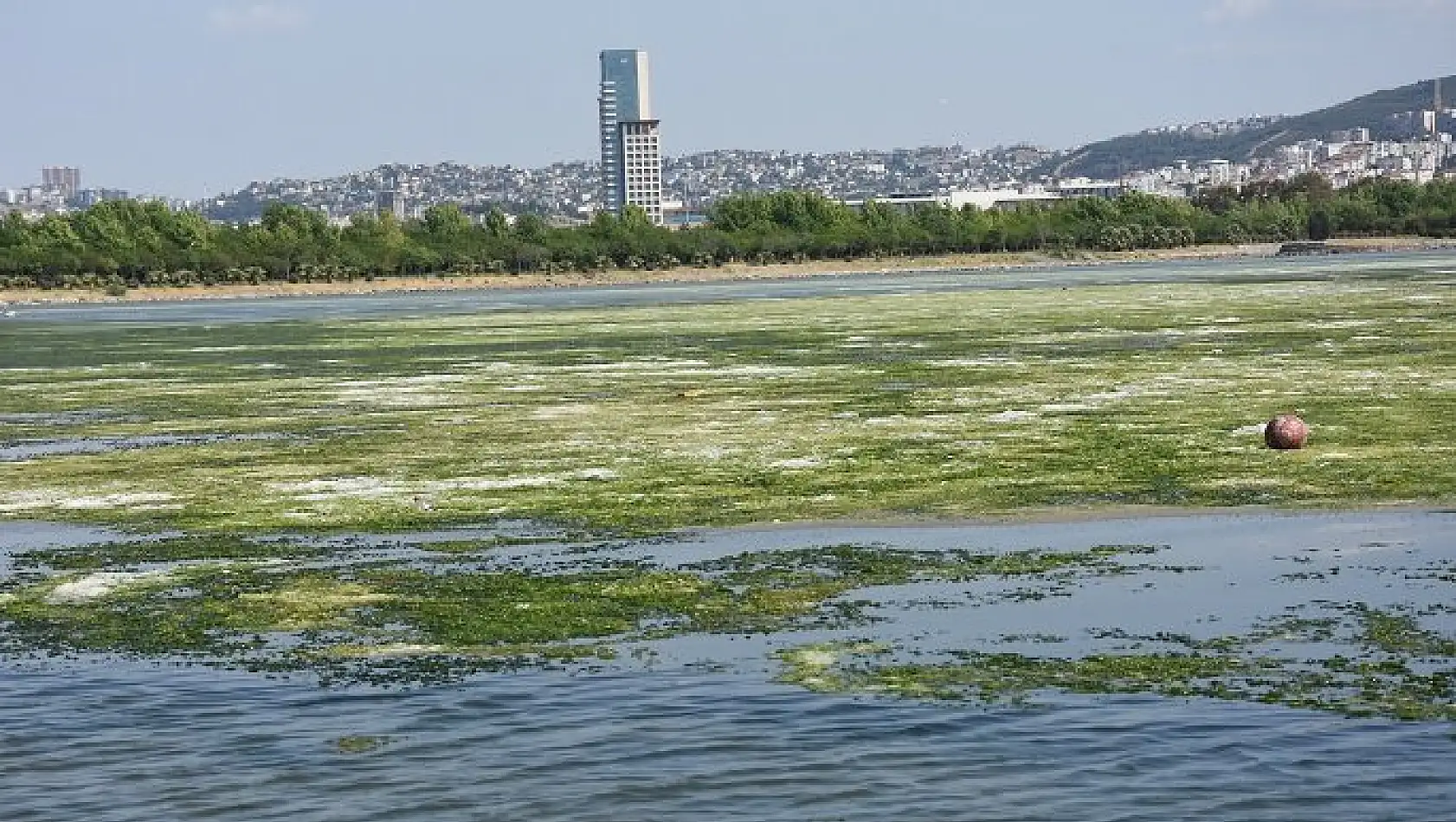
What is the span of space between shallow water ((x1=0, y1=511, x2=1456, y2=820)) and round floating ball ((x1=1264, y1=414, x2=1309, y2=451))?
12094 millimetres

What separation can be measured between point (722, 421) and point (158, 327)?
3413 inches

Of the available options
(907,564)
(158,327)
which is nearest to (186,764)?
(907,564)

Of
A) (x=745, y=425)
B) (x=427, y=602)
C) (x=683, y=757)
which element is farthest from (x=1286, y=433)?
(x=683, y=757)

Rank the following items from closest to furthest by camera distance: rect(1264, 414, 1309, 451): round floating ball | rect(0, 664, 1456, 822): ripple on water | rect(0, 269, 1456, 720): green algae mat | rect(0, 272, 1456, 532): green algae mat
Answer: rect(0, 664, 1456, 822): ripple on water → rect(0, 269, 1456, 720): green algae mat → rect(0, 272, 1456, 532): green algae mat → rect(1264, 414, 1309, 451): round floating ball

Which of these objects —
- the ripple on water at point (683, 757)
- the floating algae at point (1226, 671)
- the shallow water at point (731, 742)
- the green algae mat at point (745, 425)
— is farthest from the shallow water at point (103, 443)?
the floating algae at point (1226, 671)

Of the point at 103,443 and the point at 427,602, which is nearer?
the point at 427,602

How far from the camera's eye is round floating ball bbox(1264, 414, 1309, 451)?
34.6 meters

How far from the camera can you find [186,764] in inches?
681

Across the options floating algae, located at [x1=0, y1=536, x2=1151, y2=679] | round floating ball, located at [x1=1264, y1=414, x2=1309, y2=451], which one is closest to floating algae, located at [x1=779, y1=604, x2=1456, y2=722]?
floating algae, located at [x1=0, y1=536, x2=1151, y2=679]

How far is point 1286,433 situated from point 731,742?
62.3 feet

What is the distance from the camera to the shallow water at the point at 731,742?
51.8ft

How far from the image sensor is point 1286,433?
3466cm

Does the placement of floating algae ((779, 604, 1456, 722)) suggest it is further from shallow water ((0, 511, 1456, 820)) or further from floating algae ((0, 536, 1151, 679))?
floating algae ((0, 536, 1151, 679))

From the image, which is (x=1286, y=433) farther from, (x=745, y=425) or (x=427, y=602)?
(x=427, y=602)
